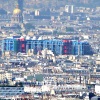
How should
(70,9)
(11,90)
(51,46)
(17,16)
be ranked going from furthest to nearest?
1. (70,9)
2. (17,16)
3. (51,46)
4. (11,90)

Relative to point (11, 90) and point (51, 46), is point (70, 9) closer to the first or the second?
point (51, 46)

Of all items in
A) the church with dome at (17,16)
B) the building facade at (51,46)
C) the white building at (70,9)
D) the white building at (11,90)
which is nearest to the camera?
the white building at (11,90)

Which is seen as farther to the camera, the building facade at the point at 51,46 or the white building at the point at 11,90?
the building facade at the point at 51,46

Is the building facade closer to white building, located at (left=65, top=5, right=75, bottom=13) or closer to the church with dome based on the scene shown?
the church with dome

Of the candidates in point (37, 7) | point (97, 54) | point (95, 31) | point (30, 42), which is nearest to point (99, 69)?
point (97, 54)

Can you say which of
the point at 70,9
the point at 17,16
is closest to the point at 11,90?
the point at 17,16

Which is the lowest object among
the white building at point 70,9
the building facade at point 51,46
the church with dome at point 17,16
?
the building facade at point 51,46

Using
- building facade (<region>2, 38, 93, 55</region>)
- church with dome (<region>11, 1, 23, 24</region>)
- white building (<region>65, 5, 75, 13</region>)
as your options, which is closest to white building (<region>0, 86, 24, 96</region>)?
building facade (<region>2, 38, 93, 55</region>)

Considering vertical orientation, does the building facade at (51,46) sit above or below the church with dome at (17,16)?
below

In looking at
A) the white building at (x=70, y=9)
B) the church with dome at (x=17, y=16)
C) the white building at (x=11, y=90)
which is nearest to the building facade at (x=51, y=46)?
the church with dome at (x=17, y=16)

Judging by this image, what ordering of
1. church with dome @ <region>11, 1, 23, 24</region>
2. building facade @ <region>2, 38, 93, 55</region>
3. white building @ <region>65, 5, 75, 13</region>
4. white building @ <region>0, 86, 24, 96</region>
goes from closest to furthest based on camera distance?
1. white building @ <region>0, 86, 24, 96</region>
2. building facade @ <region>2, 38, 93, 55</region>
3. church with dome @ <region>11, 1, 23, 24</region>
4. white building @ <region>65, 5, 75, 13</region>

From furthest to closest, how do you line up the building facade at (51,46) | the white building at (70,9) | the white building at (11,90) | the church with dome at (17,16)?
the white building at (70,9), the church with dome at (17,16), the building facade at (51,46), the white building at (11,90)

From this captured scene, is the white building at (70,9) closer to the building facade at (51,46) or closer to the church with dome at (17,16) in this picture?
the church with dome at (17,16)
